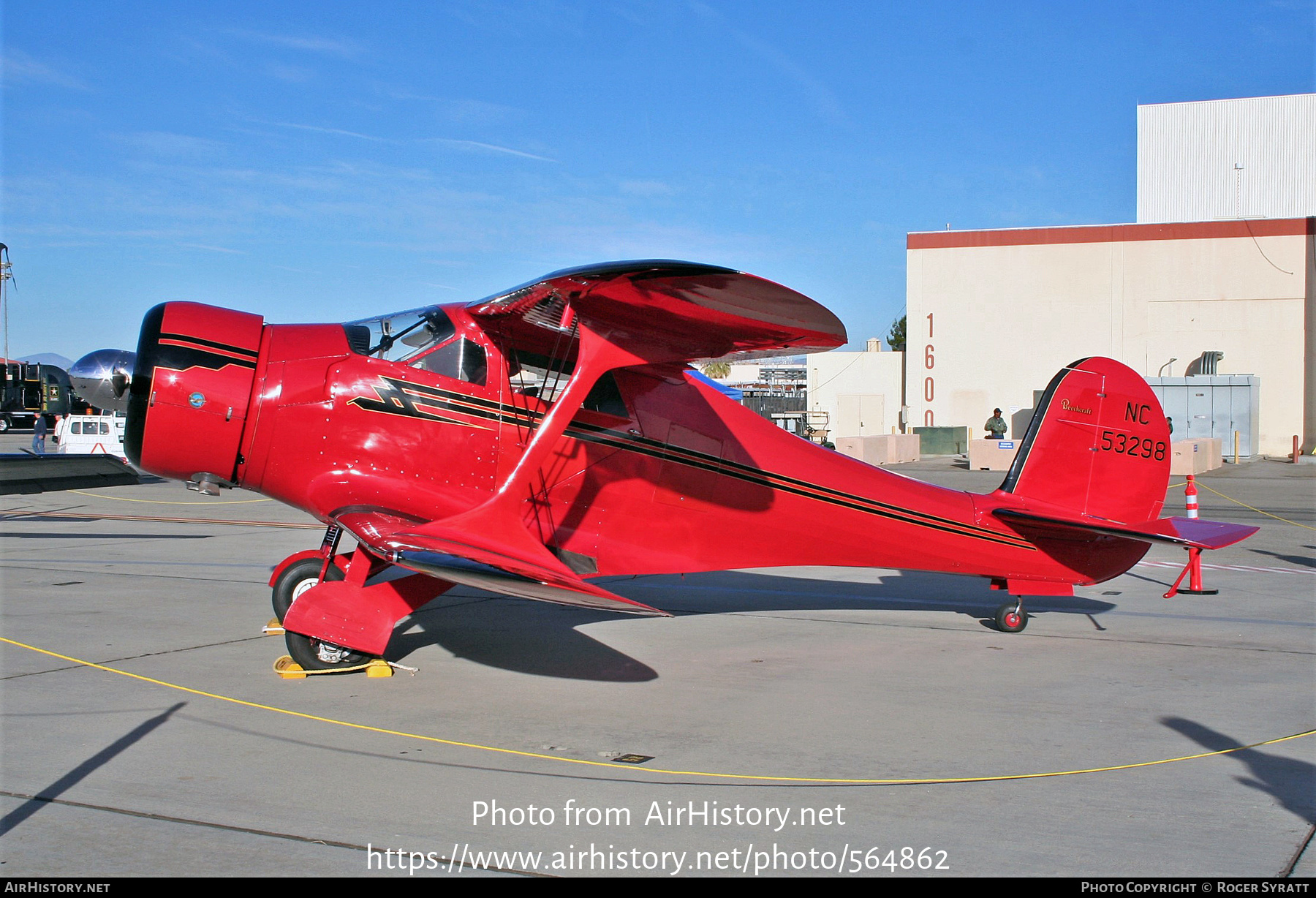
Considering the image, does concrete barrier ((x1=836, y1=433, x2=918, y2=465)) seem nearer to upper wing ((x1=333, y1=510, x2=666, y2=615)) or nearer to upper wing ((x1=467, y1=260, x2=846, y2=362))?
upper wing ((x1=467, y1=260, x2=846, y2=362))

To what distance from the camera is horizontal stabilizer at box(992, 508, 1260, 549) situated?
8.41 metres

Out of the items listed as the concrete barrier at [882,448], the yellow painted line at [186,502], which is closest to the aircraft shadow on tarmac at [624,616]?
the yellow painted line at [186,502]

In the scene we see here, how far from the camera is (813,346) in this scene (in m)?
7.45

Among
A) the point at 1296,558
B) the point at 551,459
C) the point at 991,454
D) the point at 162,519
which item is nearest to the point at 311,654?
the point at 551,459

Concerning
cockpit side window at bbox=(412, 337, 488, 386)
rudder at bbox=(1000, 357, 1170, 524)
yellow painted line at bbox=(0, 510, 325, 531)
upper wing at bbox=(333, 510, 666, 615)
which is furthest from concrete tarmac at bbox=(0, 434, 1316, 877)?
yellow painted line at bbox=(0, 510, 325, 531)

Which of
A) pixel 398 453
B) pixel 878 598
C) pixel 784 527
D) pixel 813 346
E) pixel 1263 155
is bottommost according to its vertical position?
pixel 878 598

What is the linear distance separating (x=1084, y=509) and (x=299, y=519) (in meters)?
14.2

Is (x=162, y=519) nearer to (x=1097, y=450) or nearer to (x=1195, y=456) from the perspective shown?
(x=1097, y=450)

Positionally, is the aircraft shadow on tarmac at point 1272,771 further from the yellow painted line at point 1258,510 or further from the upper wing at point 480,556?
the yellow painted line at point 1258,510

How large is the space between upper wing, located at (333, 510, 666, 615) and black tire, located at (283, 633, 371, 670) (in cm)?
87

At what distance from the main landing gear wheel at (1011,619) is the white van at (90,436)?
85.9 ft

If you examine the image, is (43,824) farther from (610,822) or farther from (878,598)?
(878,598)

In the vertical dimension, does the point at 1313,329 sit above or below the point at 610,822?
above
